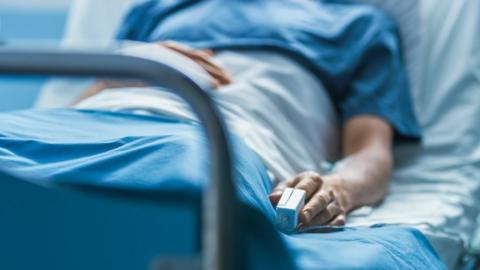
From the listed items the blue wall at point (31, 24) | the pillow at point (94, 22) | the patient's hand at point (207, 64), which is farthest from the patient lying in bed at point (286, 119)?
the blue wall at point (31, 24)

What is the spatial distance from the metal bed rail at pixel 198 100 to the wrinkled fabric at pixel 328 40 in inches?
39.7

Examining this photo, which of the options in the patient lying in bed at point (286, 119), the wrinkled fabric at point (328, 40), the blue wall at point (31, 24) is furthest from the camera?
the blue wall at point (31, 24)

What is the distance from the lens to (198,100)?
0.73 metres

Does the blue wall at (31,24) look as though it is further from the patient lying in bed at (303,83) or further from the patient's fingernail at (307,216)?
the patient's fingernail at (307,216)

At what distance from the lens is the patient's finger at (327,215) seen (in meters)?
1.22

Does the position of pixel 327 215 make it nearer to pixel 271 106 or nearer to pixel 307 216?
pixel 307 216

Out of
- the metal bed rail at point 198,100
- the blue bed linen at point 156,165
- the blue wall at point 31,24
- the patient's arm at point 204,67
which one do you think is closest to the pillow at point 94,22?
the blue wall at point 31,24

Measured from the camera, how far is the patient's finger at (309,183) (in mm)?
1242

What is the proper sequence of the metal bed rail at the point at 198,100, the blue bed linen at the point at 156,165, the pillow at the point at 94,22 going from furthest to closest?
the pillow at the point at 94,22 → the blue bed linen at the point at 156,165 → the metal bed rail at the point at 198,100

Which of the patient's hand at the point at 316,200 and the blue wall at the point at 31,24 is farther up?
the blue wall at the point at 31,24

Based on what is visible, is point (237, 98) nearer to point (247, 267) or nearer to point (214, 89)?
point (214, 89)

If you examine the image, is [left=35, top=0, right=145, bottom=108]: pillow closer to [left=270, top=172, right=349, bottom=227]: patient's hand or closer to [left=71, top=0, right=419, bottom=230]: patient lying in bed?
[left=71, top=0, right=419, bottom=230]: patient lying in bed

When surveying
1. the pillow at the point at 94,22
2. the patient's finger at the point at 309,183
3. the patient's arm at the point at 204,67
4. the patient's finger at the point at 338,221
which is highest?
the pillow at the point at 94,22

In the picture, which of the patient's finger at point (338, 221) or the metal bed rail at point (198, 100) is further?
the patient's finger at point (338, 221)
